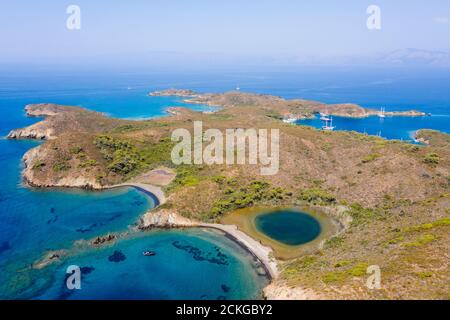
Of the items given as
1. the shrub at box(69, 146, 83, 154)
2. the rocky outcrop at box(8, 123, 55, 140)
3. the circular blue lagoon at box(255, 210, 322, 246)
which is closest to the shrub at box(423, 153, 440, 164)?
the circular blue lagoon at box(255, 210, 322, 246)

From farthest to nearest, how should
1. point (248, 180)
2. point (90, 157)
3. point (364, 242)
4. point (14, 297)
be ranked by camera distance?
1. point (90, 157)
2. point (248, 180)
3. point (364, 242)
4. point (14, 297)

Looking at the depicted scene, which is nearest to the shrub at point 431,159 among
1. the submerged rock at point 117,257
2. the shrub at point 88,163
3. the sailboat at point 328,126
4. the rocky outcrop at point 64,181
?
the sailboat at point 328,126

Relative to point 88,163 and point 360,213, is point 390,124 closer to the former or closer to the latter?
point 360,213

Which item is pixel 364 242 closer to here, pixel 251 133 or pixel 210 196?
pixel 210 196

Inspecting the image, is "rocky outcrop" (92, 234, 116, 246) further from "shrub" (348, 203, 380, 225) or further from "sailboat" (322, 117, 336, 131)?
"sailboat" (322, 117, 336, 131)

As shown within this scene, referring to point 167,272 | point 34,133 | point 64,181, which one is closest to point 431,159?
point 167,272
